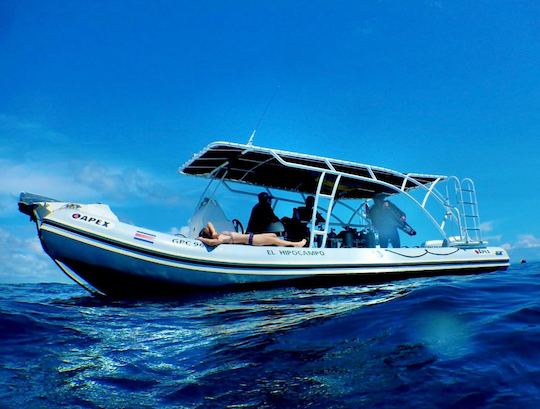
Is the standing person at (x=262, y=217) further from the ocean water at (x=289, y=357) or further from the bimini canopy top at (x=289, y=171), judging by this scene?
the ocean water at (x=289, y=357)

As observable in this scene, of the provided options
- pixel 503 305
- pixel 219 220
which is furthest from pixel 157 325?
pixel 219 220

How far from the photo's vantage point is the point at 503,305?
487cm

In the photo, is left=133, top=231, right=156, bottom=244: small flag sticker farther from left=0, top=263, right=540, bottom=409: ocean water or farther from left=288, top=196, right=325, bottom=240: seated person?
left=288, top=196, right=325, bottom=240: seated person

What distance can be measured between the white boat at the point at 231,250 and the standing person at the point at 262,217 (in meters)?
0.90

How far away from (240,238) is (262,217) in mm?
1021

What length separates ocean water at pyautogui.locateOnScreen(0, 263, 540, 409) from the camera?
2348mm

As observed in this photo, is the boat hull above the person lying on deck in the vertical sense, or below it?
below

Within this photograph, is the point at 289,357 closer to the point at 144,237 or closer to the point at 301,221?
the point at 144,237

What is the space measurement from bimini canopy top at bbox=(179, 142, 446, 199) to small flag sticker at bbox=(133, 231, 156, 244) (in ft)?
7.87

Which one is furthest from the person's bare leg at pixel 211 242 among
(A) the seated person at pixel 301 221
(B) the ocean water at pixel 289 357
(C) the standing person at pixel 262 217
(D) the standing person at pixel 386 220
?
(D) the standing person at pixel 386 220

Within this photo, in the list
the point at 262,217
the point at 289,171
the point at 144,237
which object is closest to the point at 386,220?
Answer: the point at 289,171

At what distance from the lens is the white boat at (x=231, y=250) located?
8.15m

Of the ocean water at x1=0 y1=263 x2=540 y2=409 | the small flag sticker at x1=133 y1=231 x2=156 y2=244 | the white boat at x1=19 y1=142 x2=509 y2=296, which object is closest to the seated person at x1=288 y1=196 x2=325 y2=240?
the white boat at x1=19 y1=142 x2=509 y2=296

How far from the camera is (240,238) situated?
9141 millimetres
